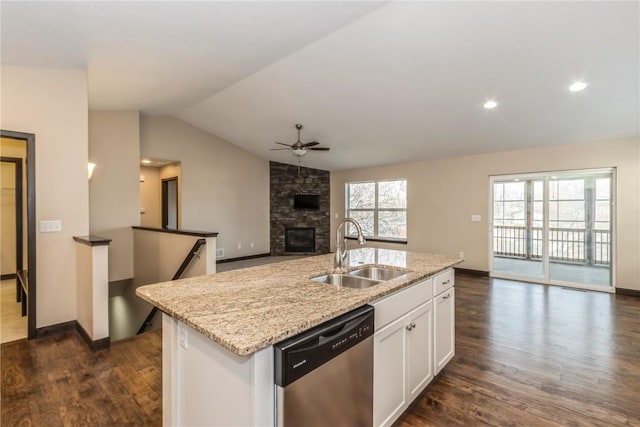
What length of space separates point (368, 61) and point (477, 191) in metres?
3.79

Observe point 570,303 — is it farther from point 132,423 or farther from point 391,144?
point 132,423

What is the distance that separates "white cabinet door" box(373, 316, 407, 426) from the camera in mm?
1589

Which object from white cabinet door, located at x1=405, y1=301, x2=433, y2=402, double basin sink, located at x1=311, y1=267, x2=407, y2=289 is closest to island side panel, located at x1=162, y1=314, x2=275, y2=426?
double basin sink, located at x1=311, y1=267, x2=407, y2=289

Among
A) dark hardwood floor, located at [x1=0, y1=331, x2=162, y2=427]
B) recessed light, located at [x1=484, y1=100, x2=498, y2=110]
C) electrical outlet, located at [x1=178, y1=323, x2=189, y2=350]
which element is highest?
recessed light, located at [x1=484, y1=100, x2=498, y2=110]

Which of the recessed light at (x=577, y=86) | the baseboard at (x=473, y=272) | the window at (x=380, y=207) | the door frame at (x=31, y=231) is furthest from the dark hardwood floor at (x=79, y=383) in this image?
the window at (x=380, y=207)

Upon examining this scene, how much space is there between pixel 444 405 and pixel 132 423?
198 centimetres

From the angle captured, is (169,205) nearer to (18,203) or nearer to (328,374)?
(18,203)

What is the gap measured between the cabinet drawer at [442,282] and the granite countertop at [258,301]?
105 mm

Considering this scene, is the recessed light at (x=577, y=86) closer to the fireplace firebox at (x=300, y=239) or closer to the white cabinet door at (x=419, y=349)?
the white cabinet door at (x=419, y=349)

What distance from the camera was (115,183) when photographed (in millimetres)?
4973

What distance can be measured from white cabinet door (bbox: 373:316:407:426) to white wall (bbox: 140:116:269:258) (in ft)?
18.5

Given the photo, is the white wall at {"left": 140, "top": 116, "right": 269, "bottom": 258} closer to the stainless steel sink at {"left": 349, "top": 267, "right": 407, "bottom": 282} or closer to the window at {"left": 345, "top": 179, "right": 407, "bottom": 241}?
the window at {"left": 345, "top": 179, "right": 407, "bottom": 241}

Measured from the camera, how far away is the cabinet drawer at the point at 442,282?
2217 millimetres

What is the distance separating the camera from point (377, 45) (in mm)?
3186
